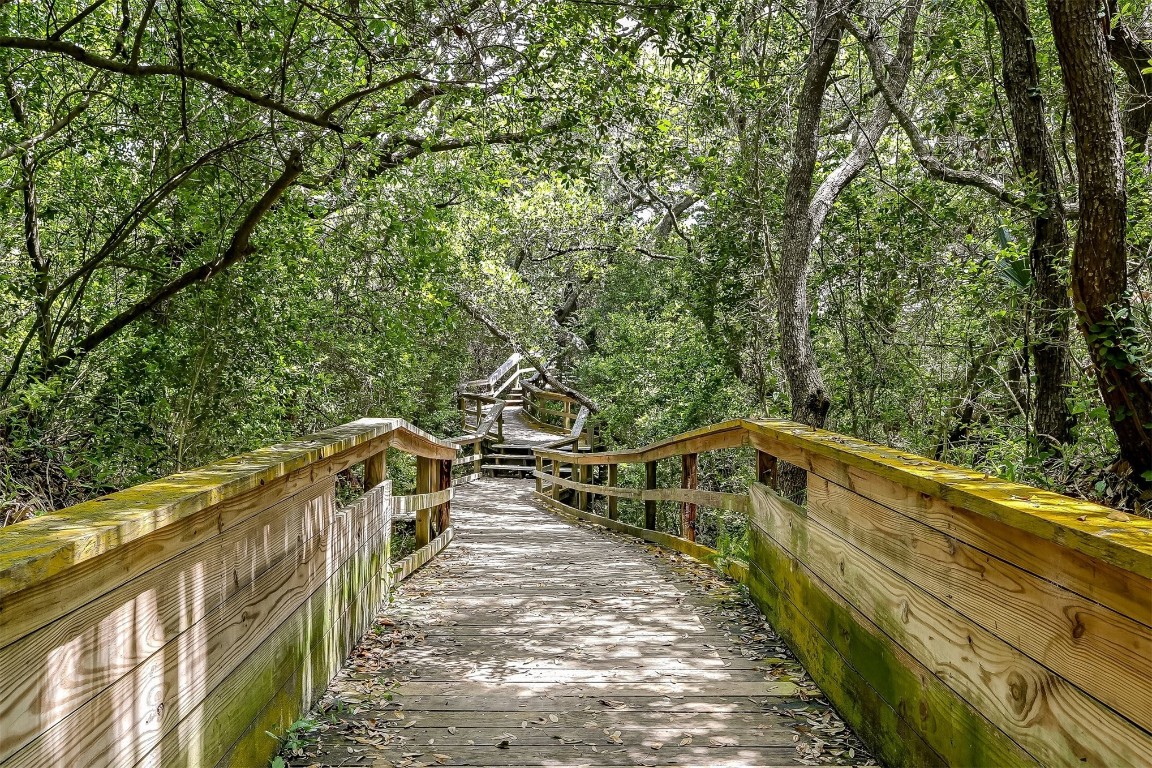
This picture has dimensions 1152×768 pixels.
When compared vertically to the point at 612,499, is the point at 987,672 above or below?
above

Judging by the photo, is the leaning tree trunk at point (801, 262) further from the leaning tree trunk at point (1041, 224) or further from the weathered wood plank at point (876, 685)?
the weathered wood plank at point (876, 685)

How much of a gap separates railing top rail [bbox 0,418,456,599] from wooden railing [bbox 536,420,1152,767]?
1.83m

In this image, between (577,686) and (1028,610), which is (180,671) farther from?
(1028,610)

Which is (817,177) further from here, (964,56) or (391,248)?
(391,248)

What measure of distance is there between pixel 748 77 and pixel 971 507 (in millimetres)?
5540

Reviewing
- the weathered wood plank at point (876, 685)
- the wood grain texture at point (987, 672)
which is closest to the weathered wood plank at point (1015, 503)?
the wood grain texture at point (987, 672)

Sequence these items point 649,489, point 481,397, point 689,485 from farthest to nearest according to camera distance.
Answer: point 481,397 → point 649,489 → point 689,485

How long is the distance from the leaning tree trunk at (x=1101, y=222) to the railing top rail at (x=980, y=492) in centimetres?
105

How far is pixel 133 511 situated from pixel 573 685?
2.12 meters

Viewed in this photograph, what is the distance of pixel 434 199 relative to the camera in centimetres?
945

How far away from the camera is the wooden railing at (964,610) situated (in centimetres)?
146

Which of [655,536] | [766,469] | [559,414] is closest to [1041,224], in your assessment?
[766,469]

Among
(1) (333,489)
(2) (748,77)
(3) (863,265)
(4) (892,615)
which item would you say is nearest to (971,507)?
(4) (892,615)

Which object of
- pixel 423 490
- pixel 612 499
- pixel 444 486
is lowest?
pixel 612 499
